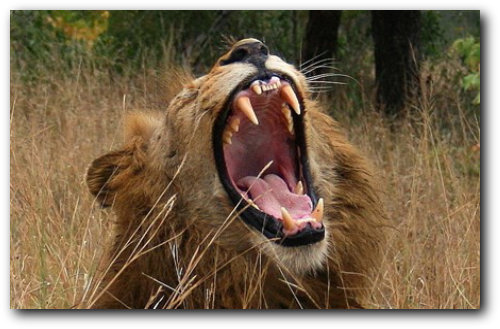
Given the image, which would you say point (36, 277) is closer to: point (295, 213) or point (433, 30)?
point (295, 213)

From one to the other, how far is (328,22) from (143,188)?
710cm

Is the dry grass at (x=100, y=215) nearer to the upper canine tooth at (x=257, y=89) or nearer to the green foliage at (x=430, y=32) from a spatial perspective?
the upper canine tooth at (x=257, y=89)

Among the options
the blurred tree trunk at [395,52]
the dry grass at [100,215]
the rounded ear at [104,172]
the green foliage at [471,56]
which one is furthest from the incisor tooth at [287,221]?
the blurred tree trunk at [395,52]

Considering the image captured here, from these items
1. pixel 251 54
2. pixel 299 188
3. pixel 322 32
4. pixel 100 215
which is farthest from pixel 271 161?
pixel 322 32

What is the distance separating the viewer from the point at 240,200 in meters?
3.26

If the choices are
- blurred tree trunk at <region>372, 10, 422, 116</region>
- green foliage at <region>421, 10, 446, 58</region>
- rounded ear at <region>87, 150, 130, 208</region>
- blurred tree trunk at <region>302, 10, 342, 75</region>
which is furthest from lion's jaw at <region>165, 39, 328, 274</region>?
green foliage at <region>421, 10, 446, 58</region>

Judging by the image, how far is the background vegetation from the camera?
4.20 m

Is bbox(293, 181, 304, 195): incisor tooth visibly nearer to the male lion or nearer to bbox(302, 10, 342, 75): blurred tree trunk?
the male lion

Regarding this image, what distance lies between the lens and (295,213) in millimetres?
3410

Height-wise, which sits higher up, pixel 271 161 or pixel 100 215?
pixel 271 161

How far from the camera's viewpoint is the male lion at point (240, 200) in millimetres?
3273

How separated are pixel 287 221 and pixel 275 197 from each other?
375 mm

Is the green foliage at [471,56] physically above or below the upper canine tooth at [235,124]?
above

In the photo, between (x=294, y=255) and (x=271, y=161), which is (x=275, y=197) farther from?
(x=294, y=255)
